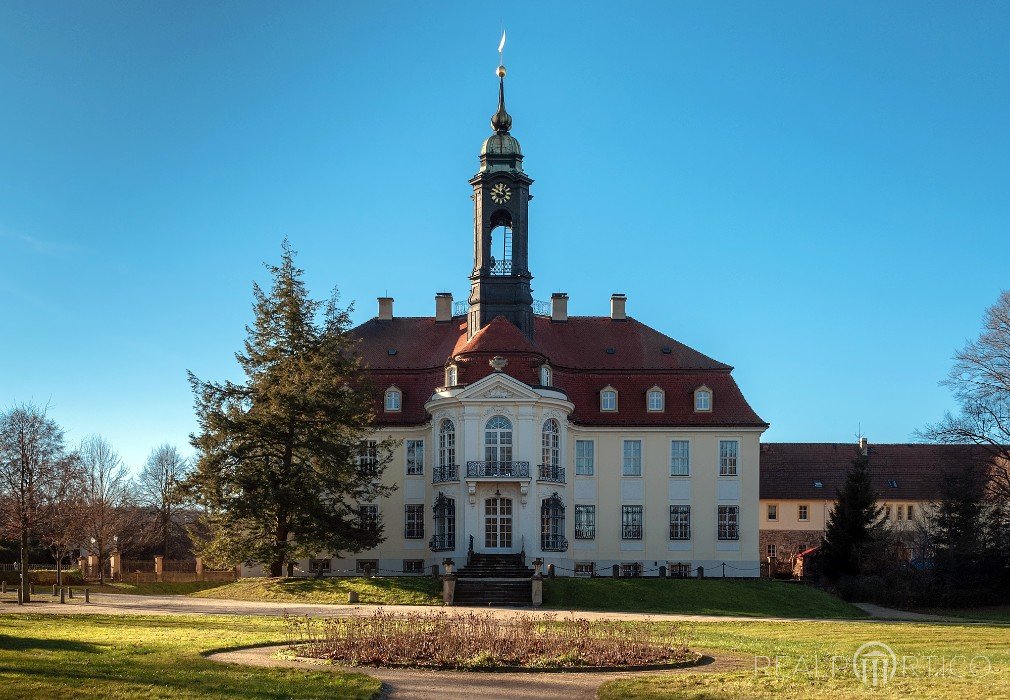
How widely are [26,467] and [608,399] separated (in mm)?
23644

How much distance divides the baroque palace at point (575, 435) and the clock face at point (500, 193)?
0.19 ft

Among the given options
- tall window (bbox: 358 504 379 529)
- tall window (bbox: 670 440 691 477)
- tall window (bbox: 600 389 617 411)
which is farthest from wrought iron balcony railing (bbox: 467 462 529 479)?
tall window (bbox: 670 440 691 477)

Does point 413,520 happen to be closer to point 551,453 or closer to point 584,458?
point 551,453

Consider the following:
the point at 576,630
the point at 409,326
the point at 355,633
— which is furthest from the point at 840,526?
the point at 355,633

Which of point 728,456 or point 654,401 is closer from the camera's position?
point 728,456

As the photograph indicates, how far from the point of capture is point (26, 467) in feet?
148

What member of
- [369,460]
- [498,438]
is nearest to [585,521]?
[498,438]

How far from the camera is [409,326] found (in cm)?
5106

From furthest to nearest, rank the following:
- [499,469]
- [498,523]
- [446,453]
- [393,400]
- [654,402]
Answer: [654,402]
[393,400]
[446,453]
[498,523]
[499,469]

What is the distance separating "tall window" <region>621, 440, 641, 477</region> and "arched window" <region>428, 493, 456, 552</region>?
7.81m

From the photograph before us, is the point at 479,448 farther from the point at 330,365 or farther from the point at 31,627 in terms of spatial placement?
the point at 31,627

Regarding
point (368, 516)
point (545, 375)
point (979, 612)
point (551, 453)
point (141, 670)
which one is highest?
point (545, 375)

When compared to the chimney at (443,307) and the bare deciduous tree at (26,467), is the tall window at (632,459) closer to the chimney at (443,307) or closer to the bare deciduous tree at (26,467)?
the chimney at (443,307)

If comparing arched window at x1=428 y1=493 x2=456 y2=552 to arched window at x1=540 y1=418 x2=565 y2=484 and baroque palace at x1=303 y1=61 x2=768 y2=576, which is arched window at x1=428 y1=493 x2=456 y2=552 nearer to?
baroque palace at x1=303 y1=61 x2=768 y2=576
